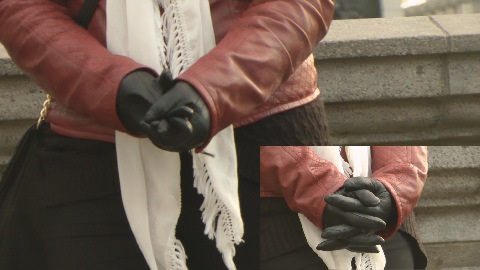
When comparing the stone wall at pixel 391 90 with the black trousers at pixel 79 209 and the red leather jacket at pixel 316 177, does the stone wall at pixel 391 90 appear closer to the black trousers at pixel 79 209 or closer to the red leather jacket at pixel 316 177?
the black trousers at pixel 79 209

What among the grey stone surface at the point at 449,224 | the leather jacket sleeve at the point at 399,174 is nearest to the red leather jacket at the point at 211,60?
the leather jacket sleeve at the point at 399,174

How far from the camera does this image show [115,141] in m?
2.80

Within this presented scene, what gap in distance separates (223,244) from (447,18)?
7.81 ft

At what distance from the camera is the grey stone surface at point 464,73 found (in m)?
4.59

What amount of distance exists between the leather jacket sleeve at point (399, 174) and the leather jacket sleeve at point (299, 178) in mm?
84

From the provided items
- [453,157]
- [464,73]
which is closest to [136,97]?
[453,157]

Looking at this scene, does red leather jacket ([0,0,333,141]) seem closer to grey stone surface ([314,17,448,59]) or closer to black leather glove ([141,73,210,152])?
black leather glove ([141,73,210,152])

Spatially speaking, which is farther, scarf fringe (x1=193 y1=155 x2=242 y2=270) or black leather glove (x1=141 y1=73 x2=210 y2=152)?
scarf fringe (x1=193 y1=155 x2=242 y2=270)

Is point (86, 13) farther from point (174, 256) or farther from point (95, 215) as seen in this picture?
point (174, 256)

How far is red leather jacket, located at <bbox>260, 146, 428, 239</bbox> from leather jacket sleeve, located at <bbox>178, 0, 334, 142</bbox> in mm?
188

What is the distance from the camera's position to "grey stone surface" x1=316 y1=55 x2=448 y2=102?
14.9 ft

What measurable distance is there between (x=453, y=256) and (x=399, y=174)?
36 centimetres

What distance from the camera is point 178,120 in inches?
96.9

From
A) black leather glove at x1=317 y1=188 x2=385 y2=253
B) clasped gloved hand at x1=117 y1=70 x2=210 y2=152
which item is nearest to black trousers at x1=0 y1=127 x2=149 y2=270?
clasped gloved hand at x1=117 y1=70 x2=210 y2=152
